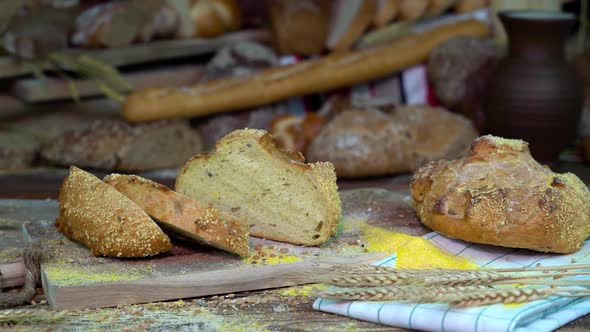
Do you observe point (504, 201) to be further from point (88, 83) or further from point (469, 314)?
point (88, 83)

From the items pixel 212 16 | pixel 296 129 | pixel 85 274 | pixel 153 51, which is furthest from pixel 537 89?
pixel 85 274

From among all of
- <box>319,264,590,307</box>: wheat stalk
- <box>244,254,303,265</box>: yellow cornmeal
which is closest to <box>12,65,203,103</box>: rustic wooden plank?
<box>244,254,303,265</box>: yellow cornmeal

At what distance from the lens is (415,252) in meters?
2.77

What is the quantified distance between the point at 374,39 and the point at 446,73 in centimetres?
57

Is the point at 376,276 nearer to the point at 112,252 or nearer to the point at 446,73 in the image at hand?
the point at 112,252

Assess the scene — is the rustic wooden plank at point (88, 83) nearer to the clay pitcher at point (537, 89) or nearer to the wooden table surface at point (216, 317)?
the clay pitcher at point (537, 89)

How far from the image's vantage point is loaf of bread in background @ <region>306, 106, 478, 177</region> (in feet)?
16.0

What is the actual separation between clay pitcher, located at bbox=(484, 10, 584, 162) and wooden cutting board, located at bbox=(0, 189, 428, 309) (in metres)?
2.00

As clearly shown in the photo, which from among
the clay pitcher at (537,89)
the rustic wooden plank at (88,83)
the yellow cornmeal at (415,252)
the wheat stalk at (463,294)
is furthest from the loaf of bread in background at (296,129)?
the wheat stalk at (463,294)

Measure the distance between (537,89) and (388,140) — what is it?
86cm

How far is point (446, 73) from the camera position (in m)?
5.44

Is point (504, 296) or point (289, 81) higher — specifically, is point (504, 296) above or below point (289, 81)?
below

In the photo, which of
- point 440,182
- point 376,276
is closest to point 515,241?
point 440,182

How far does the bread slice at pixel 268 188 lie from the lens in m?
2.80
